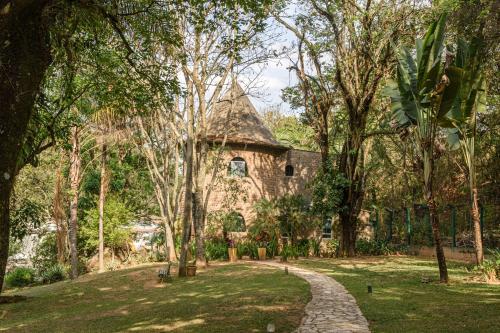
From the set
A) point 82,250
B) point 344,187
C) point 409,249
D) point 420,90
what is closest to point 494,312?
point 420,90

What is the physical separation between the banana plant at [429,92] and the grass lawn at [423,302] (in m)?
1.11

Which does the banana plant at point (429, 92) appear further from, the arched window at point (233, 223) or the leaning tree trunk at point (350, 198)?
the arched window at point (233, 223)

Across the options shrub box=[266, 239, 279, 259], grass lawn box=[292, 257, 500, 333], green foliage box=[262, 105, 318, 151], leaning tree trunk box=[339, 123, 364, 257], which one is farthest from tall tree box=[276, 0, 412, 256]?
green foliage box=[262, 105, 318, 151]

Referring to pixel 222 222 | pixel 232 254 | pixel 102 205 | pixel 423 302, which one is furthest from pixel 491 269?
pixel 102 205

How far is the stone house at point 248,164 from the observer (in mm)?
24859

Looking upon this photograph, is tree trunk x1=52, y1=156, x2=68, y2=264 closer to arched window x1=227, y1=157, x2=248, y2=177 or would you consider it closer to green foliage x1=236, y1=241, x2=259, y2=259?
green foliage x1=236, y1=241, x2=259, y2=259

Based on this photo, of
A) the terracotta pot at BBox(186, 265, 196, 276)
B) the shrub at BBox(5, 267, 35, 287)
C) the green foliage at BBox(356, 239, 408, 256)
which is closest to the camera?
the terracotta pot at BBox(186, 265, 196, 276)

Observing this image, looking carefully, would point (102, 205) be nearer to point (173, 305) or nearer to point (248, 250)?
point (248, 250)

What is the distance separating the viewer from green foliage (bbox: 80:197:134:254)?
2456 centimetres

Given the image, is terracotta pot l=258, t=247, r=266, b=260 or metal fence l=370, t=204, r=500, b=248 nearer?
metal fence l=370, t=204, r=500, b=248

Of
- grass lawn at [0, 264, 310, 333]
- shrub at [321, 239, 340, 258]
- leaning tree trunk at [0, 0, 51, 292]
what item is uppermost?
leaning tree trunk at [0, 0, 51, 292]

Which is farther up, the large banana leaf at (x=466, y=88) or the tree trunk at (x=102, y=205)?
the large banana leaf at (x=466, y=88)

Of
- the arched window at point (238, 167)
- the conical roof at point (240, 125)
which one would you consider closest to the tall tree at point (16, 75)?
the conical roof at point (240, 125)

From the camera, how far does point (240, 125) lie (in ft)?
86.6
